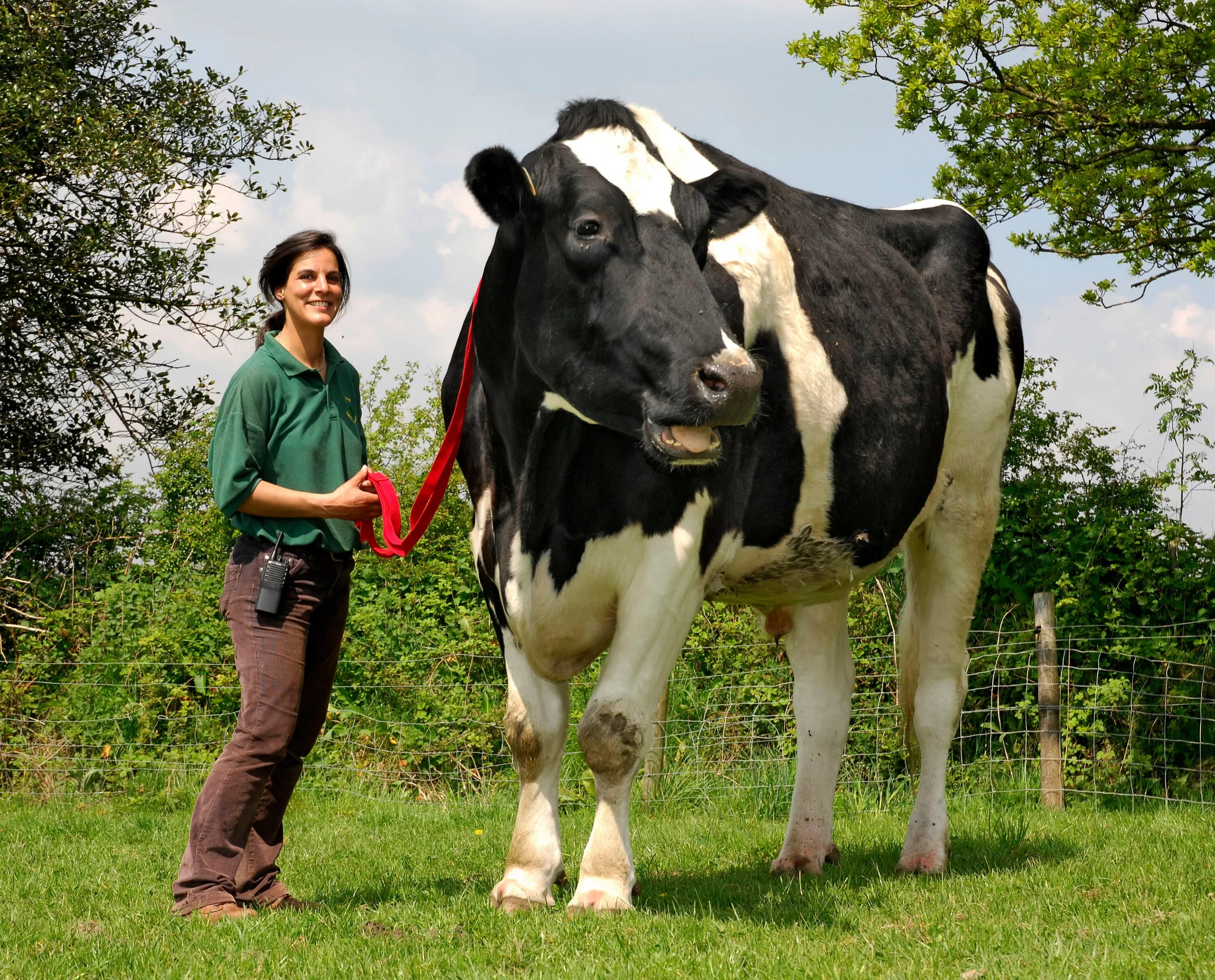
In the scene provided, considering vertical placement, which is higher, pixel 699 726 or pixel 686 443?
pixel 686 443

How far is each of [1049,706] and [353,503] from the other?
19.5 feet

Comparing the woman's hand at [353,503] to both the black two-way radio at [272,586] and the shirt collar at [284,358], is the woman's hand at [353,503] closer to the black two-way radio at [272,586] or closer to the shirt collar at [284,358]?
the black two-way radio at [272,586]

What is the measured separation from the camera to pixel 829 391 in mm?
5027

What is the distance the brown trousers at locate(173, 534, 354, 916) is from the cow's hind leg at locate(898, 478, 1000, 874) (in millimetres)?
2909

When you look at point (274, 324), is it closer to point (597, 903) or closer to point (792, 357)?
point (792, 357)

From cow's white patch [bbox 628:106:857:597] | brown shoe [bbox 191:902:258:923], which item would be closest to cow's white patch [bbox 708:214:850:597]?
cow's white patch [bbox 628:106:857:597]

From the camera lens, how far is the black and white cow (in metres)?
3.96

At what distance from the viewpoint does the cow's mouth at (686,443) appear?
12.3ft

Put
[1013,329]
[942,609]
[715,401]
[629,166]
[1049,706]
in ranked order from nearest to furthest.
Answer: [715,401]
[629,166]
[942,609]
[1013,329]
[1049,706]

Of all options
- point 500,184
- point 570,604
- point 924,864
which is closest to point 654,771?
point 924,864

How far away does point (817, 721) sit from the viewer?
587 cm

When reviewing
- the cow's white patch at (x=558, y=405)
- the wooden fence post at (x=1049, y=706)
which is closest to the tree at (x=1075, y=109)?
the wooden fence post at (x=1049, y=706)

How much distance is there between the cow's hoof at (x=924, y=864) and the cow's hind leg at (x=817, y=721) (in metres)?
0.33

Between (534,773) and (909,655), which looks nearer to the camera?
(534,773)
